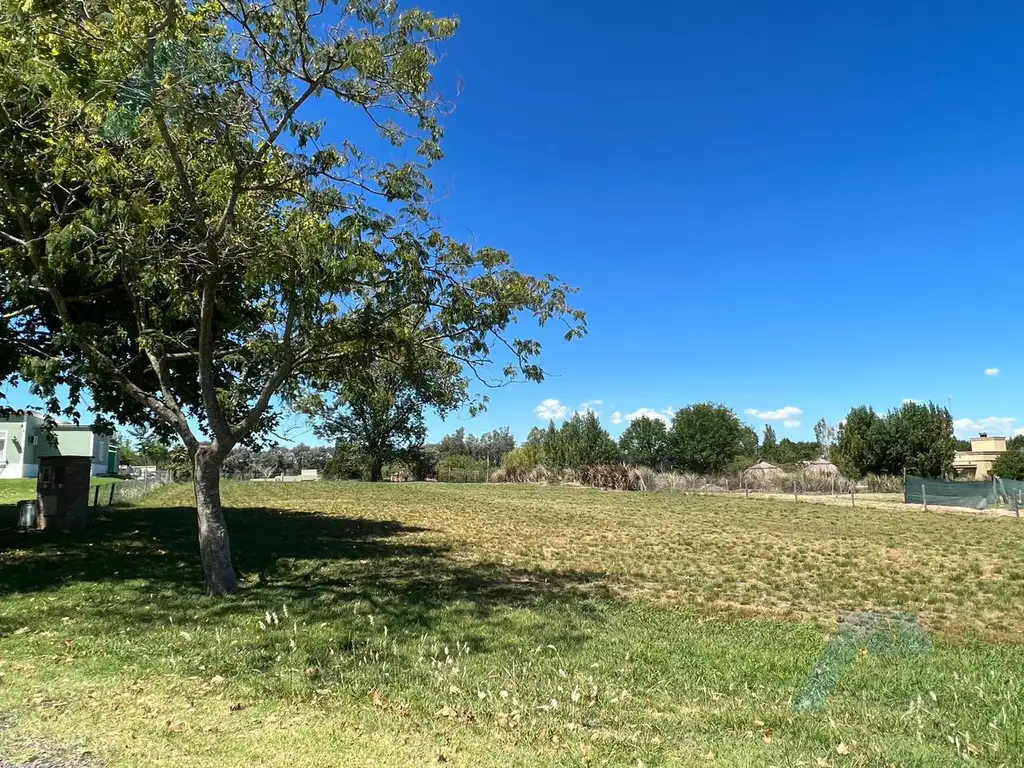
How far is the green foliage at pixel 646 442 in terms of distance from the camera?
7838 centimetres

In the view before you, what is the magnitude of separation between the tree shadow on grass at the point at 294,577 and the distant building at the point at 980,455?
2938 inches

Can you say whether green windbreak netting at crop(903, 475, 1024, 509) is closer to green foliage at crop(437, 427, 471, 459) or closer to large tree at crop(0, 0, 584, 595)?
large tree at crop(0, 0, 584, 595)

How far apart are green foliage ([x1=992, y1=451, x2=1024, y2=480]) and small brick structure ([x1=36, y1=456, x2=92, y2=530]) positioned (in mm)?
59747

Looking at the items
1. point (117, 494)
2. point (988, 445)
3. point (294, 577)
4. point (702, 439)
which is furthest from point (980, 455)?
point (294, 577)

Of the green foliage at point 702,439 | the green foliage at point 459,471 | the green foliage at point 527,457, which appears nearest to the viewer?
the green foliage at point 459,471

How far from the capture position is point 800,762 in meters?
3.71

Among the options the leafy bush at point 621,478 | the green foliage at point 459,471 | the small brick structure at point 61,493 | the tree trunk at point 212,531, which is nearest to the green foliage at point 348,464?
the green foliage at point 459,471

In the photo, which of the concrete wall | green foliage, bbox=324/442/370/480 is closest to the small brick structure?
green foliage, bbox=324/442/370/480

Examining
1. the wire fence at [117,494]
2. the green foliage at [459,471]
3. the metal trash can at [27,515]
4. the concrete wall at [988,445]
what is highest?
the concrete wall at [988,445]

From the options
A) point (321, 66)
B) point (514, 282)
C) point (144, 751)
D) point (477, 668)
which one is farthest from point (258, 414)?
point (144, 751)

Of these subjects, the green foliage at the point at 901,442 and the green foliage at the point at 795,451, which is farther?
the green foliage at the point at 795,451

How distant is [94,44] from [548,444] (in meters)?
67.8

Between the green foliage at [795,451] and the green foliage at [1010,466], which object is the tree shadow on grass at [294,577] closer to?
the green foliage at [1010,466]

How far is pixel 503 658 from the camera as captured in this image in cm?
586
